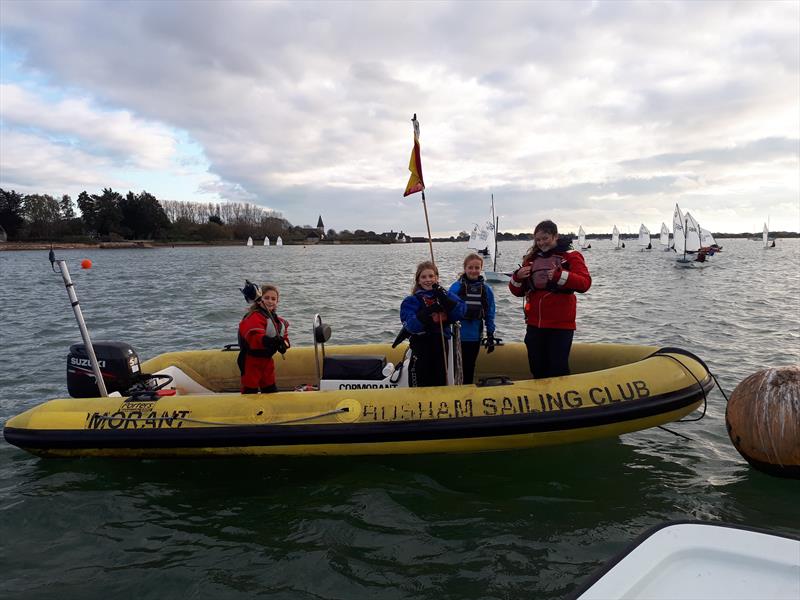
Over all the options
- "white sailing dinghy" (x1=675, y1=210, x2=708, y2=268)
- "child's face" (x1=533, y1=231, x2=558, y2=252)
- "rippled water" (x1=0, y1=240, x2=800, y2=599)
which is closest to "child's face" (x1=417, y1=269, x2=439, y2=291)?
"child's face" (x1=533, y1=231, x2=558, y2=252)

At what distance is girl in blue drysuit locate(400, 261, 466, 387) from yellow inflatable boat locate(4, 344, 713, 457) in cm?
36

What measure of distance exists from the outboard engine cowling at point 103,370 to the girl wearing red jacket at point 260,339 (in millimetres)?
1371

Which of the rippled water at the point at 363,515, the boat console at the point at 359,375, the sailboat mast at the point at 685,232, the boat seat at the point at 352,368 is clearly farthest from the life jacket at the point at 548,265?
the sailboat mast at the point at 685,232

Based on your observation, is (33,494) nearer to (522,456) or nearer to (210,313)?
(522,456)

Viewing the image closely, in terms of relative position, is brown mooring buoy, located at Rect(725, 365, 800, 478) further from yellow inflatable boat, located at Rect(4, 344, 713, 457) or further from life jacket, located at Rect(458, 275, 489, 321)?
life jacket, located at Rect(458, 275, 489, 321)

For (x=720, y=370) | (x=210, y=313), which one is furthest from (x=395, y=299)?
(x=720, y=370)

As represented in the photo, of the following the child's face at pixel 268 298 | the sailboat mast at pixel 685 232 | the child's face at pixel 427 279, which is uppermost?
the sailboat mast at pixel 685 232

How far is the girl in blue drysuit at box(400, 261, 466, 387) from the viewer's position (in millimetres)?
4496

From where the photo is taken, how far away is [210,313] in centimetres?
1452

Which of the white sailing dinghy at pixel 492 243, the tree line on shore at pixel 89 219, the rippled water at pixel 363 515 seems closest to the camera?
the rippled water at pixel 363 515

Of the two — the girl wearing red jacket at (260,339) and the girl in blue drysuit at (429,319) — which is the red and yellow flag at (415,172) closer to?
the girl in blue drysuit at (429,319)

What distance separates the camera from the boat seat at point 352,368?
17.4ft

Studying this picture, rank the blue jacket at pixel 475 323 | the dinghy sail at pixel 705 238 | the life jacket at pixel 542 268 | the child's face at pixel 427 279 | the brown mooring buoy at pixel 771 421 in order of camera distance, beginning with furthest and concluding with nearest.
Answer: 1. the dinghy sail at pixel 705 238
2. the blue jacket at pixel 475 323
3. the child's face at pixel 427 279
4. the life jacket at pixel 542 268
5. the brown mooring buoy at pixel 771 421

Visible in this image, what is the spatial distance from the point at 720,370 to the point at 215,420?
7285 millimetres
